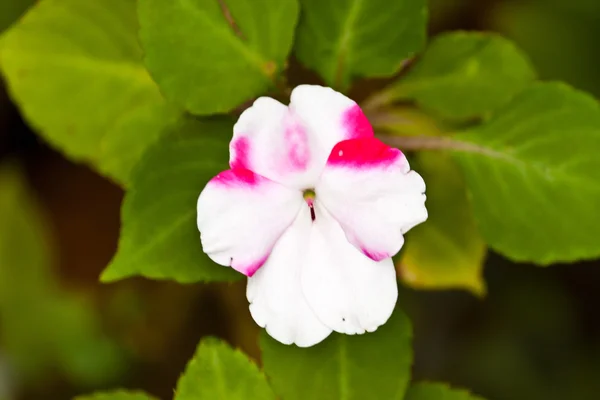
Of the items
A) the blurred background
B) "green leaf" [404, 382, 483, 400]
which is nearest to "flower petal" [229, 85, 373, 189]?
"green leaf" [404, 382, 483, 400]

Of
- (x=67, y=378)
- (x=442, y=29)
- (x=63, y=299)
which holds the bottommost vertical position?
(x=67, y=378)

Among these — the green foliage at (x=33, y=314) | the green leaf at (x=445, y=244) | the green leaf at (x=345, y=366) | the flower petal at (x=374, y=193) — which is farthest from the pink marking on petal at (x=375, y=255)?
the green foliage at (x=33, y=314)

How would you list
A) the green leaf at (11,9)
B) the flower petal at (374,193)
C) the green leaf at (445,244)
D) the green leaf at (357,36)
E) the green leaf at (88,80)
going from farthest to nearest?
the green leaf at (11,9)
the green leaf at (445,244)
the green leaf at (88,80)
the green leaf at (357,36)
the flower petal at (374,193)

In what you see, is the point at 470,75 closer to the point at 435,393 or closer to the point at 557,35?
the point at 435,393

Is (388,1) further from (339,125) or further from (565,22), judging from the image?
(565,22)

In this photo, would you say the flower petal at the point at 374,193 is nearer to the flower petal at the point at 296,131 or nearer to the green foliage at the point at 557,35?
the flower petal at the point at 296,131

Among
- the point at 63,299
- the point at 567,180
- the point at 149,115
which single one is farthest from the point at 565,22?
the point at 63,299
